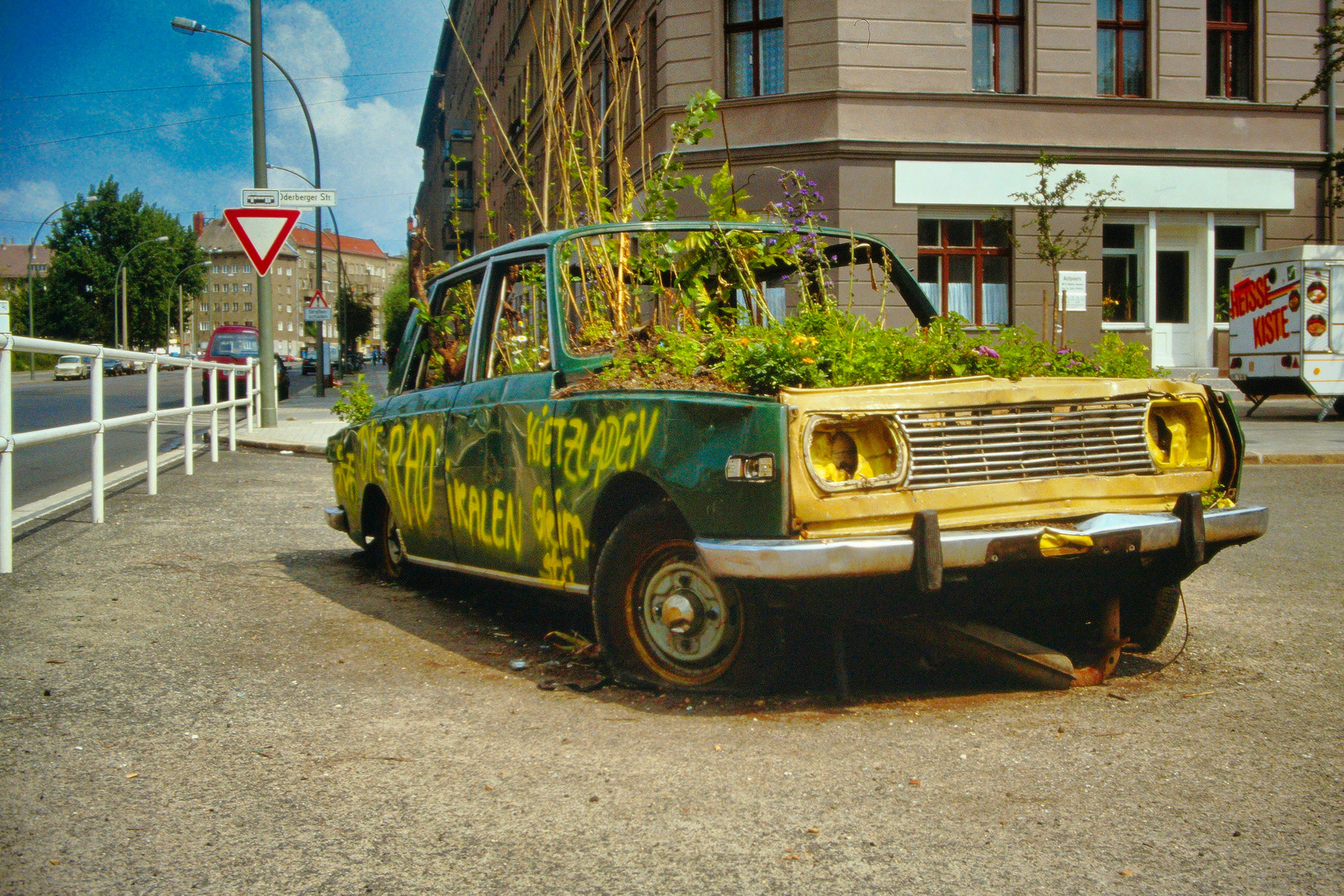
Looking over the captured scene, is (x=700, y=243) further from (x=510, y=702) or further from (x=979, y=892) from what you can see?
(x=979, y=892)

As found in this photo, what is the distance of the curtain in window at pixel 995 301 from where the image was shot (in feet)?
70.4

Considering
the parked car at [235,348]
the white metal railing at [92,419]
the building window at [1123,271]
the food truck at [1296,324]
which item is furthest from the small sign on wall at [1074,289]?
the parked car at [235,348]

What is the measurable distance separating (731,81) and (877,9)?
2783mm

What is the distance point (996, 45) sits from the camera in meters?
21.1

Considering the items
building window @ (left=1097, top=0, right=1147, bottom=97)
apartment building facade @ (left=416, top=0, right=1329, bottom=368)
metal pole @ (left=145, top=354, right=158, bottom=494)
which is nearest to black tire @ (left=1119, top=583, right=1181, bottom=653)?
metal pole @ (left=145, top=354, right=158, bottom=494)

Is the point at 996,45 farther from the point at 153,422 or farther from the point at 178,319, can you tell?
the point at 178,319

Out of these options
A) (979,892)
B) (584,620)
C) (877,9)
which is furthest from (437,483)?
(877,9)

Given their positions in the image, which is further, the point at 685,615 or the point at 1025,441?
the point at 685,615

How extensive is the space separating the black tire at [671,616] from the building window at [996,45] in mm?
19027

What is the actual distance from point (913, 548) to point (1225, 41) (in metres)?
22.4

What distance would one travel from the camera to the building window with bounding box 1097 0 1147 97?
21.5 m

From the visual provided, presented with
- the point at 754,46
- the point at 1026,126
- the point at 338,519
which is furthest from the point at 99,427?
the point at 1026,126

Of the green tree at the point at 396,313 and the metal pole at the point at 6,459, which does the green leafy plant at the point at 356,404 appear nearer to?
the metal pole at the point at 6,459

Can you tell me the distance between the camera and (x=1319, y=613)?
17.7ft
